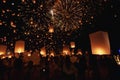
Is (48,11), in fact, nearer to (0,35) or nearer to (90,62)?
(0,35)

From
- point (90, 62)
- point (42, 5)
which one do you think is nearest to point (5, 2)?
point (42, 5)

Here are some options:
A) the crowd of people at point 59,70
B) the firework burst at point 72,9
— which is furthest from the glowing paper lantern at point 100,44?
the firework burst at point 72,9

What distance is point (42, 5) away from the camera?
11586 millimetres

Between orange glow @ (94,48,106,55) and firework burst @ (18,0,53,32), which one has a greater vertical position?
firework burst @ (18,0,53,32)

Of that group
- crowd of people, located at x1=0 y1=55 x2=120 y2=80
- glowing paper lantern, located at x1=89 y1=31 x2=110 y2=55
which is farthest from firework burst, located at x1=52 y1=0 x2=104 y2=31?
glowing paper lantern, located at x1=89 y1=31 x2=110 y2=55

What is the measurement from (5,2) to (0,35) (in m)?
1.91

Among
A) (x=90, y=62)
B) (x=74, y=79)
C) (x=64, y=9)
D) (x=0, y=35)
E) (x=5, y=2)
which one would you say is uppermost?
(x=5, y=2)

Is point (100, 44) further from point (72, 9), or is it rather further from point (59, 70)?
point (72, 9)

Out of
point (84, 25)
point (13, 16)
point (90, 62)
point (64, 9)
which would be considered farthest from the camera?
point (84, 25)

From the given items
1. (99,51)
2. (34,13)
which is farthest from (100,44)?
(34,13)

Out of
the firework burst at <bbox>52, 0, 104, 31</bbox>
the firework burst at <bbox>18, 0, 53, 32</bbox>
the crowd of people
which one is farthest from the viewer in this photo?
the firework burst at <bbox>18, 0, 53, 32</bbox>

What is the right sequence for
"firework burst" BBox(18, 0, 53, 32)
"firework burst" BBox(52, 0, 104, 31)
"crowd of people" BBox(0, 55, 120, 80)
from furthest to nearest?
"firework burst" BBox(18, 0, 53, 32) < "firework burst" BBox(52, 0, 104, 31) < "crowd of people" BBox(0, 55, 120, 80)

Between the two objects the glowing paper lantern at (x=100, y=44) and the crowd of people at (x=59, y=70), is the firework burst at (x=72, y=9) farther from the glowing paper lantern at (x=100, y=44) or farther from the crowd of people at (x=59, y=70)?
the glowing paper lantern at (x=100, y=44)

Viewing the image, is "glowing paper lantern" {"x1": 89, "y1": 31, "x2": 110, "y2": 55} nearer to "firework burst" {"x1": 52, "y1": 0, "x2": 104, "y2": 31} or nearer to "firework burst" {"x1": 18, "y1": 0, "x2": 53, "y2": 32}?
"firework burst" {"x1": 52, "y1": 0, "x2": 104, "y2": 31}
